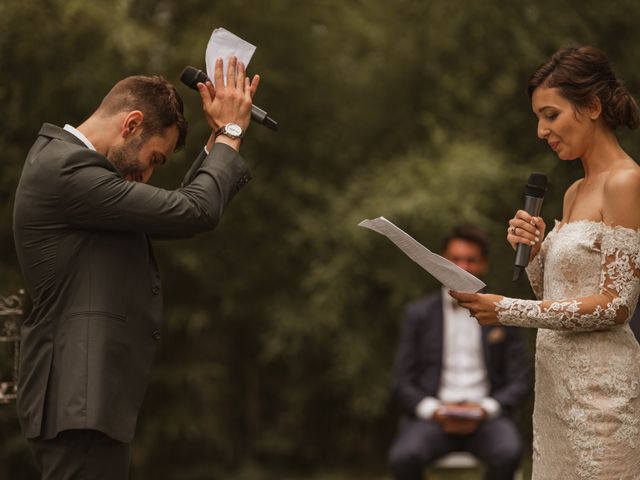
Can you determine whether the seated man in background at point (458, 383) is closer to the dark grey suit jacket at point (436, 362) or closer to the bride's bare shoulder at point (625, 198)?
the dark grey suit jacket at point (436, 362)

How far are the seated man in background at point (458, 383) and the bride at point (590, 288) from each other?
5.77 ft

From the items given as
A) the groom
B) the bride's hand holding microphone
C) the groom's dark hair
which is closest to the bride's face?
the bride's hand holding microphone

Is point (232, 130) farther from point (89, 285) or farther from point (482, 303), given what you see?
point (482, 303)

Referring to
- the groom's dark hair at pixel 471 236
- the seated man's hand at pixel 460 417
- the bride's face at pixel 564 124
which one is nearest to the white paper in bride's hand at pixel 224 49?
the bride's face at pixel 564 124

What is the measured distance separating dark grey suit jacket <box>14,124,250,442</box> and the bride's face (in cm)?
94

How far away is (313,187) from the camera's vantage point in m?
6.52

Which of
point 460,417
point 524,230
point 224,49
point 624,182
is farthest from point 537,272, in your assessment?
point 460,417

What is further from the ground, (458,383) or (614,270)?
(614,270)

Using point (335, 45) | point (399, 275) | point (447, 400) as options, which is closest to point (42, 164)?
point (447, 400)

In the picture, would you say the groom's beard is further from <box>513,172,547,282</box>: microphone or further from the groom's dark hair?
A: the groom's dark hair

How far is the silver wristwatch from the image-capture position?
8.50 ft

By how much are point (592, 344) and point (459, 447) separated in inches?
81.1

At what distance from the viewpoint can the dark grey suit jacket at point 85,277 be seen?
2.37m

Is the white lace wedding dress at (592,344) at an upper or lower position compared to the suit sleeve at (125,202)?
lower
